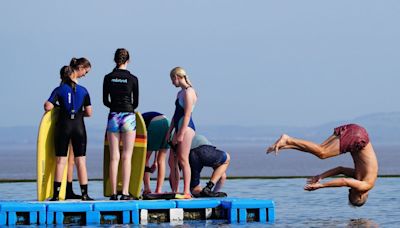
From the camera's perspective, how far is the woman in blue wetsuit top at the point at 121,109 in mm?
16406

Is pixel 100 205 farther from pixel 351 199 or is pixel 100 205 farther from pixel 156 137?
pixel 351 199

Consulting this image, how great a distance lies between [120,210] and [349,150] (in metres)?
3.35

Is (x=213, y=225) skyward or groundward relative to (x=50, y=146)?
groundward

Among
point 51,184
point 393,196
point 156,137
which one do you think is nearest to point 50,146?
point 51,184

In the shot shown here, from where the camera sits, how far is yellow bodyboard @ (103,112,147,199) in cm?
1702

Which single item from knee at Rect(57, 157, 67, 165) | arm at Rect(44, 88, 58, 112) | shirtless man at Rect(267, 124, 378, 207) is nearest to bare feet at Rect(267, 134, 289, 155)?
shirtless man at Rect(267, 124, 378, 207)

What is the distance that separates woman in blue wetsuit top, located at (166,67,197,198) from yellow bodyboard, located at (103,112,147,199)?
497 millimetres

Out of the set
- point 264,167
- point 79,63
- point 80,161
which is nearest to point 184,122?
point 80,161

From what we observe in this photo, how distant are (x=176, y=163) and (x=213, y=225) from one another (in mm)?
1799

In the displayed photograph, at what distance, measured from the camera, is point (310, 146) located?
51.0 ft

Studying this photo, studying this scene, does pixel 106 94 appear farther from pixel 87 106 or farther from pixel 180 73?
pixel 180 73

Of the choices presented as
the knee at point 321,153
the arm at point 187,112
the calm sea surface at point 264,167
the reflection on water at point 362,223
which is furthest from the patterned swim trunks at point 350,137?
the calm sea surface at point 264,167

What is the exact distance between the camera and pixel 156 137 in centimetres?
1761

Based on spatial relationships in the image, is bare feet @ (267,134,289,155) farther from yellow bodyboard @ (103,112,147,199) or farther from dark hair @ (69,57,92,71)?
dark hair @ (69,57,92,71)
